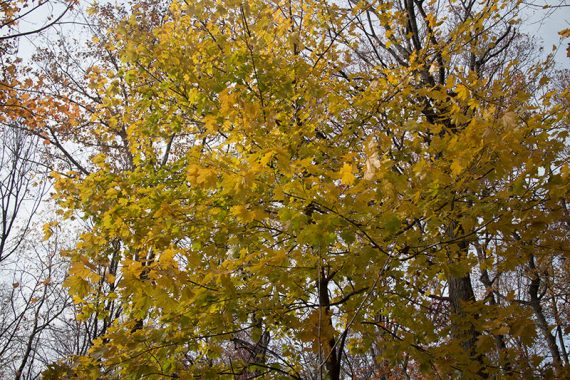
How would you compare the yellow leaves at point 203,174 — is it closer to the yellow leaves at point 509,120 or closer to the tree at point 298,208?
the tree at point 298,208

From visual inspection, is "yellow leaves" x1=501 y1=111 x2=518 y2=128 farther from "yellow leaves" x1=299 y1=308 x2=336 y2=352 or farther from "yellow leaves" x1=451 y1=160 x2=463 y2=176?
"yellow leaves" x1=299 y1=308 x2=336 y2=352

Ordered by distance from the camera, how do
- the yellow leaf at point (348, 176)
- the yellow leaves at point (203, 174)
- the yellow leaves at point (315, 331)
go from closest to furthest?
the yellow leaf at point (348, 176), the yellow leaves at point (203, 174), the yellow leaves at point (315, 331)

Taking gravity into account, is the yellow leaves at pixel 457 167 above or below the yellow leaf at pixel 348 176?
above

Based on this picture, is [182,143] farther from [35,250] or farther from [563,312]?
[563,312]

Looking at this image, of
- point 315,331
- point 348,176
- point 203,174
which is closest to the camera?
point 348,176

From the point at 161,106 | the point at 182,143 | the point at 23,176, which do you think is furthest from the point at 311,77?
the point at 23,176

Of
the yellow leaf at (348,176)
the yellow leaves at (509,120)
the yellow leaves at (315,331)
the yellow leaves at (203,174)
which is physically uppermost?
the yellow leaves at (509,120)

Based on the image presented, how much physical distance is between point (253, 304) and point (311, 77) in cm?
211

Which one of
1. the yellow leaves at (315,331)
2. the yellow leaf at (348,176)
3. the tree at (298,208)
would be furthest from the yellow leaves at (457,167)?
the yellow leaves at (315,331)

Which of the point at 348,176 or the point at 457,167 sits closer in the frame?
the point at 348,176

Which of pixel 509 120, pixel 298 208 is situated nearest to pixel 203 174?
pixel 298 208

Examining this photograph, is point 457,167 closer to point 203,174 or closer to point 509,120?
point 509,120

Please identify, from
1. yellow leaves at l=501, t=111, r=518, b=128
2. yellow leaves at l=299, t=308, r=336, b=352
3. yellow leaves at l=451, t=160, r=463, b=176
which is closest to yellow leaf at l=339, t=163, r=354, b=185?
yellow leaves at l=451, t=160, r=463, b=176

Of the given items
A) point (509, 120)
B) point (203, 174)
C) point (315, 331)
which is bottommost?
point (315, 331)
